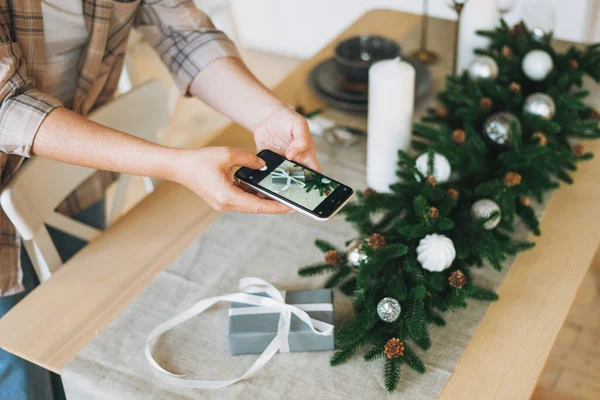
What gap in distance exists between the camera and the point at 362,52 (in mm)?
1400

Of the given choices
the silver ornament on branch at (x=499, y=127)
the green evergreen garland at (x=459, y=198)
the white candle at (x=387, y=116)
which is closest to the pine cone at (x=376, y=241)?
the green evergreen garland at (x=459, y=198)

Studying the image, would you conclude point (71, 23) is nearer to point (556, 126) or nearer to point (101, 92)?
point (101, 92)

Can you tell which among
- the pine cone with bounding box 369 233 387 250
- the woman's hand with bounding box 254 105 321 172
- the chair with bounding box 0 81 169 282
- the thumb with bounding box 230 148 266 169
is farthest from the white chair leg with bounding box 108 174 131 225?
the pine cone with bounding box 369 233 387 250

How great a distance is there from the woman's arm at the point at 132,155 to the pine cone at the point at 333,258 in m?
0.12

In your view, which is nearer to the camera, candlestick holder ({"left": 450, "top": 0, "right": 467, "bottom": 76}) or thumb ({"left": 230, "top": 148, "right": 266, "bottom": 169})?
thumb ({"left": 230, "top": 148, "right": 266, "bottom": 169})

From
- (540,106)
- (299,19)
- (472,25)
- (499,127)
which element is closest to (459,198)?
(499,127)

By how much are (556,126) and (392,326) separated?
1.64 feet

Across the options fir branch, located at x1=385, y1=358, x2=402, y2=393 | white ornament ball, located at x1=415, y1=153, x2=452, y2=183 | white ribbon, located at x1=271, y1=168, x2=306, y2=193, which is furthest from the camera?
white ornament ball, located at x1=415, y1=153, x2=452, y2=183

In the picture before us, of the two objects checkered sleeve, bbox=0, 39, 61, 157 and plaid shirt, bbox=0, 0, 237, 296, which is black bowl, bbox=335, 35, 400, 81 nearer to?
plaid shirt, bbox=0, 0, 237, 296

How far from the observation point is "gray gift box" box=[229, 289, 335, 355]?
81 cm

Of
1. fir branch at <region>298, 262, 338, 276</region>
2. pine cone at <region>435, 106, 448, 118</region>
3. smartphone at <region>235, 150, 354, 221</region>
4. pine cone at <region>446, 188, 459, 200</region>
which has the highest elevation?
smartphone at <region>235, 150, 354, 221</region>

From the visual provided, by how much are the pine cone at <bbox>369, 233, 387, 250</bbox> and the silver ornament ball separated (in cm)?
2

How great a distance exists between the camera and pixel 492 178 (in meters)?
1.04

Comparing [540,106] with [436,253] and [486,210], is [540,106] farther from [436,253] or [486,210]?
[436,253]
